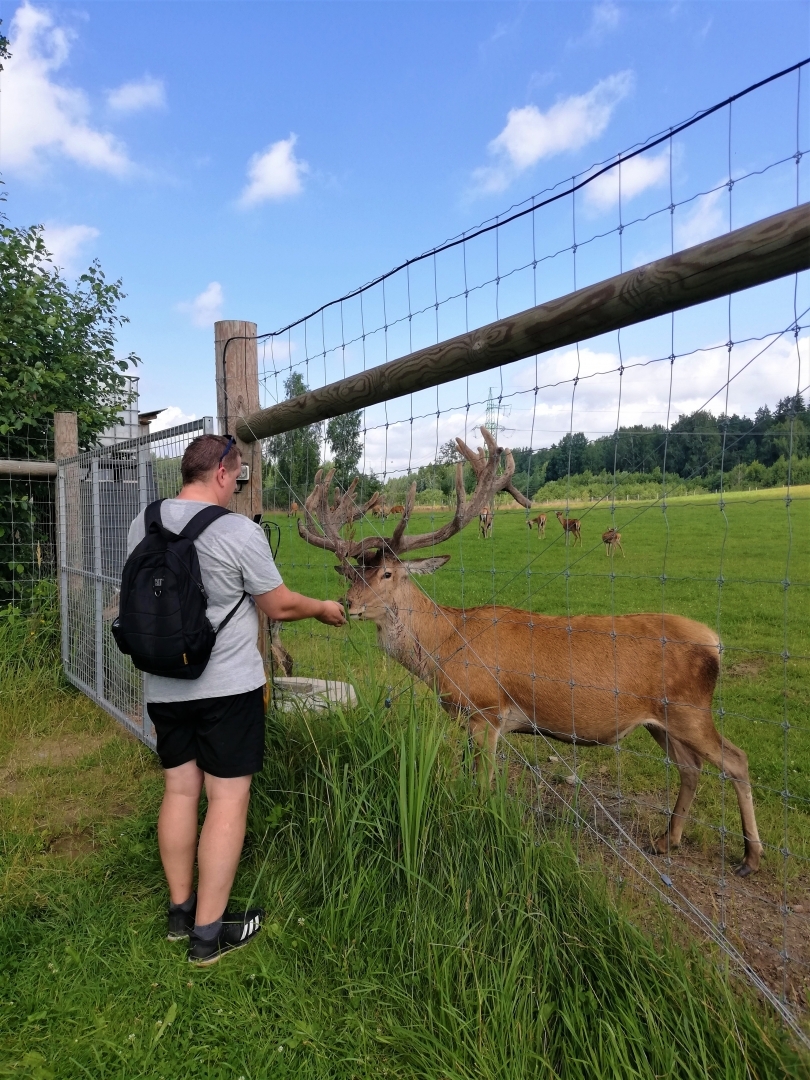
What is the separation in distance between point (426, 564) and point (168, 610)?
2348 millimetres

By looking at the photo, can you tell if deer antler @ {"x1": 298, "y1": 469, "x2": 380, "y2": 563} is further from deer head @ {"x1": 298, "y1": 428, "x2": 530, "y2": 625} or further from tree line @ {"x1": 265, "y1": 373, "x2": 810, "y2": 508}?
tree line @ {"x1": 265, "y1": 373, "x2": 810, "y2": 508}

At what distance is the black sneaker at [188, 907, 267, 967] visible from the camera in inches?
98.7

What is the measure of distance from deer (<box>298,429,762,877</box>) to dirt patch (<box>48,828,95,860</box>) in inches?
68.5

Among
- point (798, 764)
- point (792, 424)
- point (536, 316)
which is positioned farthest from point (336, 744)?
point (798, 764)

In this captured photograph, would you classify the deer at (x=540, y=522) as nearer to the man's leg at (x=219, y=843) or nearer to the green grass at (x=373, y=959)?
the green grass at (x=373, y=959)

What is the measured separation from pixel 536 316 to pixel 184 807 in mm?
2281

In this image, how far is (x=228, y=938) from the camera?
2.56m

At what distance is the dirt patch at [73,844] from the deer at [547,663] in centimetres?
174

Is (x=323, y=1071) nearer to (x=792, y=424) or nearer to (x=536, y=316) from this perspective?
(x=792, y=424)

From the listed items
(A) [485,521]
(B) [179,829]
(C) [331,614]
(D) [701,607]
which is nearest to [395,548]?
(A) [485,521]

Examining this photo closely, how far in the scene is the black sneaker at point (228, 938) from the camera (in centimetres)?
251

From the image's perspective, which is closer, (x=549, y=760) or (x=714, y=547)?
(x=549, y=760)

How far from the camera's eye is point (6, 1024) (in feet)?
7.40

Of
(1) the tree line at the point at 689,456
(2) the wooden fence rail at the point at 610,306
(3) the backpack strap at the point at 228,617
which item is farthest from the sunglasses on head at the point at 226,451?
(1) the tree line at the point at 689,456
